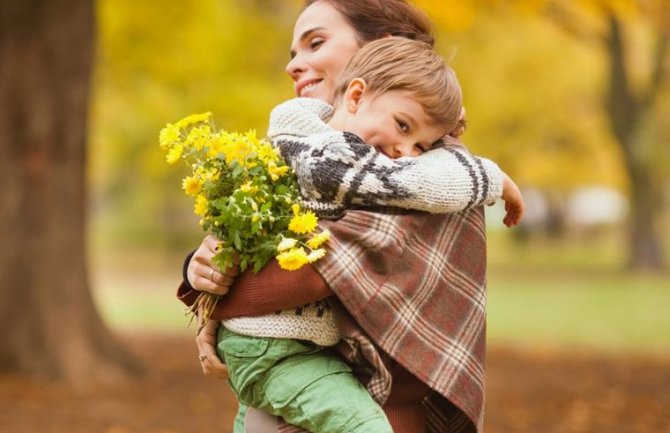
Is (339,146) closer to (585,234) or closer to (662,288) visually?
(662,288)

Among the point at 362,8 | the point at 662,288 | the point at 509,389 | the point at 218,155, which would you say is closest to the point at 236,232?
the point at 218,155

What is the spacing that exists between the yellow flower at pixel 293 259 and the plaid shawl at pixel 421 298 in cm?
8

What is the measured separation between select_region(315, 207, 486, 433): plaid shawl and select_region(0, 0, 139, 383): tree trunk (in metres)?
7.56

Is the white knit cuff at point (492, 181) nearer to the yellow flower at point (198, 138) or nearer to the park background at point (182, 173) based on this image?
the yellow flower at point (198, 138)

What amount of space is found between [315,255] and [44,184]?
785 centimetres

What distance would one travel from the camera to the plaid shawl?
2469 mm

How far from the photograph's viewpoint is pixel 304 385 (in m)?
2.46

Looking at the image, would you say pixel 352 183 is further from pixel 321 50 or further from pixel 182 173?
pixel 182 173

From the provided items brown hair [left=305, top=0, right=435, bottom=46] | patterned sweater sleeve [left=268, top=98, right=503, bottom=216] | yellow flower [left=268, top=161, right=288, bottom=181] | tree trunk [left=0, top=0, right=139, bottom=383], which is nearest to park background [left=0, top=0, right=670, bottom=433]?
tree trunk [left=0, top=0, right=139, bottom=383]

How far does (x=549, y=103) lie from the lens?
28.0 metres

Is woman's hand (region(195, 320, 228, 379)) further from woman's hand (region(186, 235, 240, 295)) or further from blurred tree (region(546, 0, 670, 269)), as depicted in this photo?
blurred tree (region(546, 0, 670, 269))

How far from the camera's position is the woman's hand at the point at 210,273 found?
2.54 m

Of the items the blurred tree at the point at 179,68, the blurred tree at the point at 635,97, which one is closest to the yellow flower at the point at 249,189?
the blurred tree at the point at 179,68

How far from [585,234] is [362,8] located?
51.1 meters
